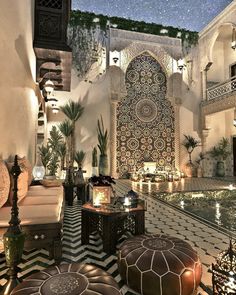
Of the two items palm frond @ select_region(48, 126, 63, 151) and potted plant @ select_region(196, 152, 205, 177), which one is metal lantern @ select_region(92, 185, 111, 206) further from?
potted plant @ select_region(196, 152, 205, 177)

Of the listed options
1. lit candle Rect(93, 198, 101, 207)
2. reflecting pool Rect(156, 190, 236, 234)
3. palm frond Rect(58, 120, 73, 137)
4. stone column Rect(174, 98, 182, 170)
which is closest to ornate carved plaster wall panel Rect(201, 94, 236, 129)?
stone column Rect(174, 98, 182, 170)

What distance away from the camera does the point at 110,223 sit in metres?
2.51

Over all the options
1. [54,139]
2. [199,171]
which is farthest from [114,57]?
[199,171]

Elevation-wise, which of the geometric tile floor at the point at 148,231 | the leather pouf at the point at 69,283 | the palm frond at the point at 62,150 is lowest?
the geometric tile floor at the point at 148,231

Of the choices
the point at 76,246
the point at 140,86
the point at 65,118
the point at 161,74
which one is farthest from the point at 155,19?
the point at 76,246

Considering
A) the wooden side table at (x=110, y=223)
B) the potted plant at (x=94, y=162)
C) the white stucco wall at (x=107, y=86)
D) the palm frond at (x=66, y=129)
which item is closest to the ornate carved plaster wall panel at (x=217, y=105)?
the white stucco wall at (x=107, y=86)

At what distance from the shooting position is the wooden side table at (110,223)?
2508 mm

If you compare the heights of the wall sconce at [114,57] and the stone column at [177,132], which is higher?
the wall sconce at [114,57]

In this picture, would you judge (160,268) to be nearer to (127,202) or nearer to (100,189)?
(127,202)

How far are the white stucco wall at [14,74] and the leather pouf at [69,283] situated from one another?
2.27m

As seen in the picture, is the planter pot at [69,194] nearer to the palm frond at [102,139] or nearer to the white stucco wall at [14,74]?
the white stucco wall at [14,74]

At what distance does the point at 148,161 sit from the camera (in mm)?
10516

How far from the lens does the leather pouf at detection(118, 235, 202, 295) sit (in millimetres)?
1562

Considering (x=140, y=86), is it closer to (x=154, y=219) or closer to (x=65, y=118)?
(x=65, y=118)
